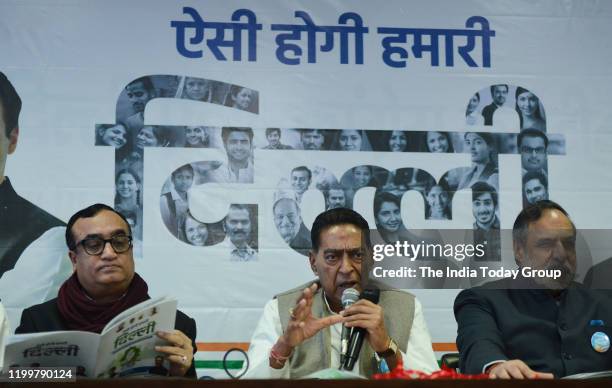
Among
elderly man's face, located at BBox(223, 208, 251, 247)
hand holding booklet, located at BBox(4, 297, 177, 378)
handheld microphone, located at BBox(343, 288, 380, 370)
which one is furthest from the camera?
elderly man's face, located at BBox(223, 208, 251, 247)

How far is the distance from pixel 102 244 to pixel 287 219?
847 mm

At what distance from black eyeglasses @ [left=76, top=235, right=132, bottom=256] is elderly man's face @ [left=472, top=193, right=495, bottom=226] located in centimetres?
155

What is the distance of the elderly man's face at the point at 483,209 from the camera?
387 centimetres

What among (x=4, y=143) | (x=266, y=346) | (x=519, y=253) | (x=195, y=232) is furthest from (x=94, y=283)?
(x=519, y=253)

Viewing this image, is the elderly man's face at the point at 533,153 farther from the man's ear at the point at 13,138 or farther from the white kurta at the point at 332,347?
the man's ear at the point at 13,138

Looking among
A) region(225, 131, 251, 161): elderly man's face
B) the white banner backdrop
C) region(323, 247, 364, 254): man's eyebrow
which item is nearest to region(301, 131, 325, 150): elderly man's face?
the white banner backdrop

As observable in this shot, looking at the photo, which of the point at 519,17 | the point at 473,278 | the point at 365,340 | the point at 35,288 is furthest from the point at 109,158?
the point at 519,17

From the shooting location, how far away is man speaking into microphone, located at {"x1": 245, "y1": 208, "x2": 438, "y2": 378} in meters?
2.88

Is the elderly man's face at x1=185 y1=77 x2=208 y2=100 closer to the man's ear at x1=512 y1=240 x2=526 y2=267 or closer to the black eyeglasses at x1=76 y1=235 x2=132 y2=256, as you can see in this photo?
the black eyeglasses at x1=76 y1=235 x2=132 y2=256

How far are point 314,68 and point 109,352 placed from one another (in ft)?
6.16

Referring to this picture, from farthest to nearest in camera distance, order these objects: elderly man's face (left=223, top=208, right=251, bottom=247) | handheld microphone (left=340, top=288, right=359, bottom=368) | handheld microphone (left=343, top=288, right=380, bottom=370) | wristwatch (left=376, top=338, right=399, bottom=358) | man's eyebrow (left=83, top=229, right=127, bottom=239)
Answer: elderly man's face (left=223, top=208, right=251, bottom=247), man's eyebrow (left=83, top=229, right=127, bottom=239), wristwatch (left=376, top=338, right=399, bottom=358), handheld microphone (left=340, top=288, right=359, bottom=368), handheld microphone (left=343, top=288, right=380, bottom=370)

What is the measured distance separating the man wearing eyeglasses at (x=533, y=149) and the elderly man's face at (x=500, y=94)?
17 cm

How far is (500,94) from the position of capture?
13.0 feet

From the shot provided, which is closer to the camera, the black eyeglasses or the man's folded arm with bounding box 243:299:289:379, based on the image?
the man's folded arm with bounding box 243:299:289:379
